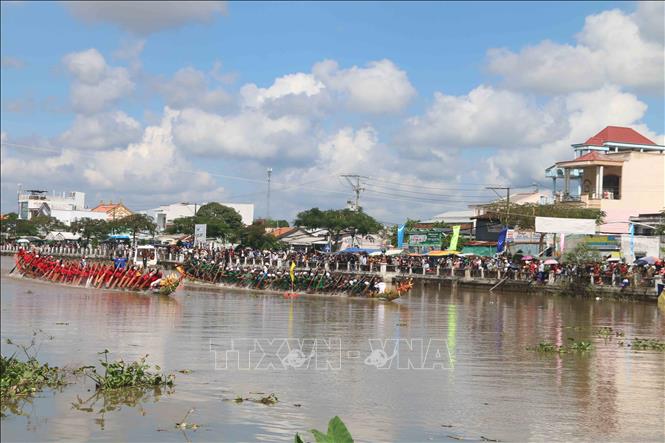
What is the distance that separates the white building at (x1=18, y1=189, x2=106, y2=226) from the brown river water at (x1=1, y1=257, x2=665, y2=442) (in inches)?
3726

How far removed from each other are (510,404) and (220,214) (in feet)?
268

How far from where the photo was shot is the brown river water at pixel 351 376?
40.8 ft

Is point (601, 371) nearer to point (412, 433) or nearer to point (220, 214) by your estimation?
point (412, 433)

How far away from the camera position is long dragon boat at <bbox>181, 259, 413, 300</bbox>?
130 feet

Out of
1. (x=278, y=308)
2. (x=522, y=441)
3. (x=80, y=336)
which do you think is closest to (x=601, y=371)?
(x=522, y=441)

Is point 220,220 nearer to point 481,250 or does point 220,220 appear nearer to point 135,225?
point 135,225

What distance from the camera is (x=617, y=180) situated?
227 ft

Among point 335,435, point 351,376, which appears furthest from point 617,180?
point 335,435

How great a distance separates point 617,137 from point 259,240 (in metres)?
35.2

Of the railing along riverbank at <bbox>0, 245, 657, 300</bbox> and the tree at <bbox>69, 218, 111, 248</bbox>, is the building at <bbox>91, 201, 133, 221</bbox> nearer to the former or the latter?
the tree at <bbox>69, 218, 111, 248</bbox>

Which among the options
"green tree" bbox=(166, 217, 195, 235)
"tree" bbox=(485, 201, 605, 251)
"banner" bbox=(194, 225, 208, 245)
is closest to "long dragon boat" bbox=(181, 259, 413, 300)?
"tree" bbox=(485, 201, 605, 251)

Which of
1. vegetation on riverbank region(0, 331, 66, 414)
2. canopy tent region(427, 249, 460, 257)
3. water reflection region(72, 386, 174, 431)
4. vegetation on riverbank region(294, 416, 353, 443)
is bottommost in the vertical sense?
water reflection region(72, 386, 174, 431)

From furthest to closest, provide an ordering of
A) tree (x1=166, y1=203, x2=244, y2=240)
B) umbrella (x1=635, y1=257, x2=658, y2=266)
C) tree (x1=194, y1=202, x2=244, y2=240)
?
tree (x1=166, y1=203, x2=244, y2=240) < tree (x1=194, y1=202, x2=244, y2=240) < umbrella (x1=635, y1=257, x2=658, y2=266)

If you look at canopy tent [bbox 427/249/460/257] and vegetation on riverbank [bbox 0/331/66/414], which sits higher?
canopy tent [bbox 427/249/460/257]
